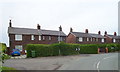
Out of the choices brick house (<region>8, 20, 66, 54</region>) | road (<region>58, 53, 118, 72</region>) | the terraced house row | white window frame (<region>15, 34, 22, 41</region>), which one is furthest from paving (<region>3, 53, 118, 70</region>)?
white window frame (<region>15, 34, 22, 41</region>)

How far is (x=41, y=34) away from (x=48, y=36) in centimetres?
280

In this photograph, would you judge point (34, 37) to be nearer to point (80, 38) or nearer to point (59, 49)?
point (59, 49)

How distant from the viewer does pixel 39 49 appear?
86.1ft

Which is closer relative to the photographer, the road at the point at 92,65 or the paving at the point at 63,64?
the road at the point at 92,65

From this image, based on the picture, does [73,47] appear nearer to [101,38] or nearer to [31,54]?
[31,54]

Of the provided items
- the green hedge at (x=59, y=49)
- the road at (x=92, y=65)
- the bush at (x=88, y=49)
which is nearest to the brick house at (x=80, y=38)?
the bush at (x=88, y=49)

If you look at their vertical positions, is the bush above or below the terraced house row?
below

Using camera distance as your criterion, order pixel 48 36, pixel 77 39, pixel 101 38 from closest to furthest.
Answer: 1. pixel 48 36
2. pixel 77 39
3. pixel 101 38

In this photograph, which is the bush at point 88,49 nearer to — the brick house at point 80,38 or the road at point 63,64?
the brick house at point 80,38

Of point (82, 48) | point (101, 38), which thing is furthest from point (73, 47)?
point (101, 38)

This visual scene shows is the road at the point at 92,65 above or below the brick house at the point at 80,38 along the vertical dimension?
below

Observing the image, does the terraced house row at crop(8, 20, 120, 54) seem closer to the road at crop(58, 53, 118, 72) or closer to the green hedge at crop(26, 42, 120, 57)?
the green hedge at crop(26, 42, 120, 57)

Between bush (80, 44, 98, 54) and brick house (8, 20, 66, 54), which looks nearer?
bush (80, 44, 98, 54)

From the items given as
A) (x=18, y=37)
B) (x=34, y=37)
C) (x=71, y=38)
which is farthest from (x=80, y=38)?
(x=18, y=37)
